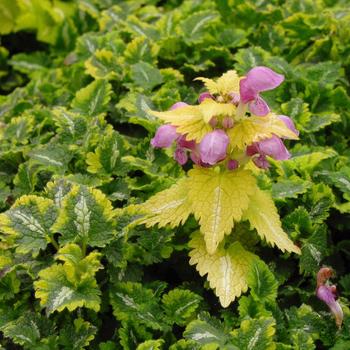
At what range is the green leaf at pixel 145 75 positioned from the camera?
2.36 metres


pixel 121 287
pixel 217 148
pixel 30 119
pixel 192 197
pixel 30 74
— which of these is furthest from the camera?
pixel 30 74

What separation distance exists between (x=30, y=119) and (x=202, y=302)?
3.42 ft

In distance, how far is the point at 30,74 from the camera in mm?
3043

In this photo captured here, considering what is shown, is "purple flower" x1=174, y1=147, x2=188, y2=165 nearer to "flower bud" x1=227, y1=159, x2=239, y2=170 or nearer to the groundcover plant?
the groundcover plant

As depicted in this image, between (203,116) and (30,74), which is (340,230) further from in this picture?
(30,74)

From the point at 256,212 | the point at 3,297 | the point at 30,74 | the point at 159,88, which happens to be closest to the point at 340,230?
the point at 256,212

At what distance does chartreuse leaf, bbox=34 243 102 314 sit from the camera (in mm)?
1493

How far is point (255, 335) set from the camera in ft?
4.91

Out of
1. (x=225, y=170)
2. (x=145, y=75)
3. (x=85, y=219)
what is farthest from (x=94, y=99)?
(x=225, y=170)

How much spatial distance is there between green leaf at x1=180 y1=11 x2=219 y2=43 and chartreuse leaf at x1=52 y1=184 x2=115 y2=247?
3.99 ft

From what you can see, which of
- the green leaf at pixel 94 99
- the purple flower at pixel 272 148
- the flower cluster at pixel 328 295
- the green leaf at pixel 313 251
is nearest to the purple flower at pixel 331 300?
the flower cluster at pixel 328 295

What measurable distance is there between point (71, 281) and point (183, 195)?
0.39 metres

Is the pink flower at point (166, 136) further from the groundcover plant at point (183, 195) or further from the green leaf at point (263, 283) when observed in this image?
the green leaf at point (263, 283)

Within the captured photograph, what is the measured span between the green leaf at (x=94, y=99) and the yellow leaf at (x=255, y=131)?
3.02 feet
